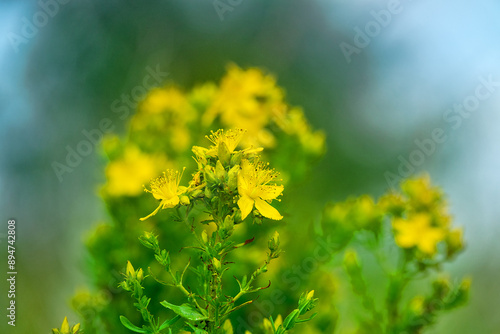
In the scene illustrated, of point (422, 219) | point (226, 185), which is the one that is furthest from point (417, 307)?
point (226, 185)

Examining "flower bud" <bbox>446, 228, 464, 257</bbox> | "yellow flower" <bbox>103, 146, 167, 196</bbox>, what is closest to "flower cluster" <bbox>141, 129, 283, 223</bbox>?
"yellow flower" <bbox>103, 146, 167, 196</bbox>

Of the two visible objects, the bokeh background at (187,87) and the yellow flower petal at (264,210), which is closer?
the yellow flower petal at (264,210)

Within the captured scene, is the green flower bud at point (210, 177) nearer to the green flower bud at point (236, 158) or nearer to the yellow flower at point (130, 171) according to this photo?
the green flower bud at point (236, 158)

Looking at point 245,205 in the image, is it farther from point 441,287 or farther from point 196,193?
point 441,287

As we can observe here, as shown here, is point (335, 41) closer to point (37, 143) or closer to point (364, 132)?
point (364, 132)

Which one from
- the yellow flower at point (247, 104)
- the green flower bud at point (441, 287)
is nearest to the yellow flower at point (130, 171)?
the yellow flower at point (247, 104)

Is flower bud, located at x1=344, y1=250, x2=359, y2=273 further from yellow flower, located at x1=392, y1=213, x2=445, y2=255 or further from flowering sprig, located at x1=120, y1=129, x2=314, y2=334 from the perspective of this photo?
flowering sprig, located at x1=120, y1=129, x2=314, y2=334
